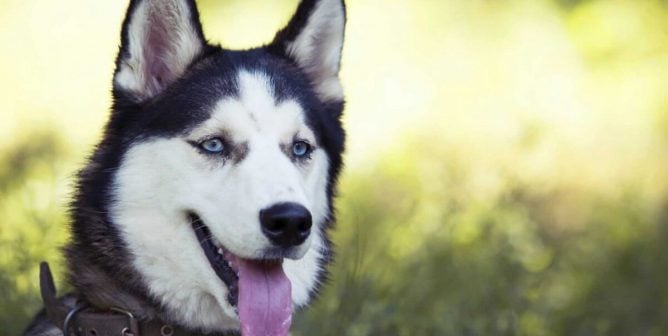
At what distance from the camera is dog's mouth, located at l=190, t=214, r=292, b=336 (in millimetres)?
3588

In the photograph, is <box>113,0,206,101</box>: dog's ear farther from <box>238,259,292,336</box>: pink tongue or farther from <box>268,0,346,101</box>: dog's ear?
<box>238,259,292,336</box>: pink tongue

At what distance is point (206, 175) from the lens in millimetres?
3703

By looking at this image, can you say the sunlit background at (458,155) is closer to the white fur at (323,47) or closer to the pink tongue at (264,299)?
the white fur at (323,47)

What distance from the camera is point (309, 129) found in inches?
155

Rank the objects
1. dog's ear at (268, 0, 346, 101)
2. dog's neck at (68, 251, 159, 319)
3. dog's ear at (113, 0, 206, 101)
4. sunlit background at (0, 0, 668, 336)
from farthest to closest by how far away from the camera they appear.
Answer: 1. sunlit background at (0, 0, 668, 336)
2. dog's ear at (268, 0, 346, 101)
3. dog's ear at (113, 0, 206, 101)
4. dog's neck at (68, 251, 159, 319)

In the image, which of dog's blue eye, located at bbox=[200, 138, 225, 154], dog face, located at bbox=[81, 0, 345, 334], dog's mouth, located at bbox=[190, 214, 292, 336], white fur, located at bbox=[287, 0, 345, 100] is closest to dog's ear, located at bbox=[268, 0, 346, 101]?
white fur, located at bbox=[287, 0, 345, 100]

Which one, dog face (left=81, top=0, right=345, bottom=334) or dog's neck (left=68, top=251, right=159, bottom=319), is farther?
dog's neck (left=68, top=251, right=159, bottom=319)

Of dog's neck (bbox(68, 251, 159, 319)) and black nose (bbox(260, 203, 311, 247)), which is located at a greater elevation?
black nose (bbox(260, 203, 311, 247))

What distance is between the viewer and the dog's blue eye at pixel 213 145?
3729 millimetres

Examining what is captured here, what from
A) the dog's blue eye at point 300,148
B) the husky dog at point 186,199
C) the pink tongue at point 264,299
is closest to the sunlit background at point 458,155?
the husky dog at point 186,199

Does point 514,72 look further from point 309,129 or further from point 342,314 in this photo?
point 309,129

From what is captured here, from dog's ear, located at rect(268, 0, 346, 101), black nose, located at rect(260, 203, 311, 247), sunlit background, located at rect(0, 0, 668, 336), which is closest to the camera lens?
black nose, located at rect(260, 203, 311, 247)

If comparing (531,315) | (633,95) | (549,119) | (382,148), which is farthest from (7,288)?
(633,95)

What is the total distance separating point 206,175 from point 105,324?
0.54 meters
